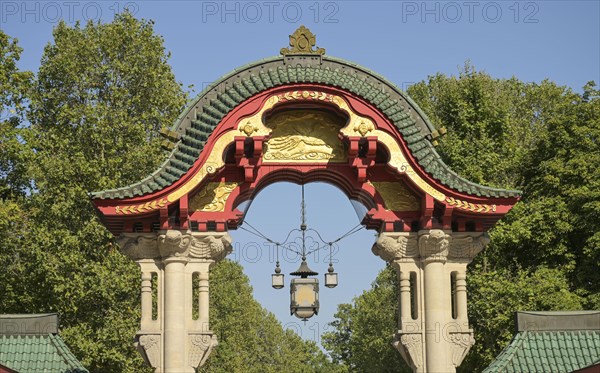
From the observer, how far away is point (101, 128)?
146 feet

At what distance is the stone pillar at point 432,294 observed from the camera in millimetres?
24844

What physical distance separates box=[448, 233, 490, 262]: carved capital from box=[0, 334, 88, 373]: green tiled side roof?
7.98 meters

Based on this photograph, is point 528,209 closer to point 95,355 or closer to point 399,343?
point 95,355

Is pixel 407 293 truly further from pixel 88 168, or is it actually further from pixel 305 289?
pixel 88 168

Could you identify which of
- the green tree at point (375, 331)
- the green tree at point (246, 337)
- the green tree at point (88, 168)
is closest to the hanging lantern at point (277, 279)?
the green tree at point (88, 168)

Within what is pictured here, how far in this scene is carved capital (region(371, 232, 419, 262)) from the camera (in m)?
25.3

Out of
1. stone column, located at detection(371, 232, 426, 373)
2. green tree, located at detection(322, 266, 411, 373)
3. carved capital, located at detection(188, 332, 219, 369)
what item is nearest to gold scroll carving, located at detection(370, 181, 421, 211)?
stone column, located at detection(371, 232, 426, 373)

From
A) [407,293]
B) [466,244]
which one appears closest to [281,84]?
[407,293]

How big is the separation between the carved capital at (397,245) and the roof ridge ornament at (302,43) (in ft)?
13.1

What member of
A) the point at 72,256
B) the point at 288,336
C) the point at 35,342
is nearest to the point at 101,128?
the point at 72,256

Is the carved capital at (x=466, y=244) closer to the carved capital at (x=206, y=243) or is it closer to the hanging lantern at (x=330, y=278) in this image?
the hanging lantern at (x=330, y=278)

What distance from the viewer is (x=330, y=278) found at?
25906mm

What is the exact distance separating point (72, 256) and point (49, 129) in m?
6.24

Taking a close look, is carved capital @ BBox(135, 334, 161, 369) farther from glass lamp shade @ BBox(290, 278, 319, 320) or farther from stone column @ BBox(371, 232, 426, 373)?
stone column @ BBox(371, 232, 426, 373)
